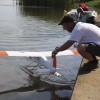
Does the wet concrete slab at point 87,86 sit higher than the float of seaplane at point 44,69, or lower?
higher

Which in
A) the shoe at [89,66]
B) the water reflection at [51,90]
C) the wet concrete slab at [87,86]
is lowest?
the water reflection at [51,90]

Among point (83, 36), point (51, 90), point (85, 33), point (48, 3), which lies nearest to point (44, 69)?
point (51, 90)

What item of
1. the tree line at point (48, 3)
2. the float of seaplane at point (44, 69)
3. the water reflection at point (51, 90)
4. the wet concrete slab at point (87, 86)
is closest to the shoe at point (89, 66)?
the wet concrete slab at point (87, 86)

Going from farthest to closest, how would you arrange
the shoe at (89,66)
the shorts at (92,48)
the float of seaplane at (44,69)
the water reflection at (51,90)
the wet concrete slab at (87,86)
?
the float of seaplane at (44,69), the shoe at (89,66), the water reflection at (51,90), the shorts at (92,48), the wet concrete slab at (87,86)

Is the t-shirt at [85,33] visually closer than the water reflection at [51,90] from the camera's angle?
Yes

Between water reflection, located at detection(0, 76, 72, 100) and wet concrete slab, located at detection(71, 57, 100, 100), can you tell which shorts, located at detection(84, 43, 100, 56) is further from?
water reflection, located at detection(0, 76, 72, 100)

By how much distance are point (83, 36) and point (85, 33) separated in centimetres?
12

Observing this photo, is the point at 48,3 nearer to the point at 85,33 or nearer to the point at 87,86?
the point at 85,33

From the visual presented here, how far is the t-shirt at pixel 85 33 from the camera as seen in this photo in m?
5.45

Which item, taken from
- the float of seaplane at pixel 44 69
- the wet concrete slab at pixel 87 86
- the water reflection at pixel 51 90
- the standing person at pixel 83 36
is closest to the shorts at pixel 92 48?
the standing person at pixel 83 36

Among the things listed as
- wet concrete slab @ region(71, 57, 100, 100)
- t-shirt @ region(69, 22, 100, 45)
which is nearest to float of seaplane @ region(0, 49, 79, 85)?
wet concrete slab @ region(71, 57, 100, 100)

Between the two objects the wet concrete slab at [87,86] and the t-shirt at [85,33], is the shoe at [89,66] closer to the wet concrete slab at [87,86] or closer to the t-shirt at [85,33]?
the wet concrete slab at [87,86]

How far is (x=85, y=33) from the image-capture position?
18.5ft

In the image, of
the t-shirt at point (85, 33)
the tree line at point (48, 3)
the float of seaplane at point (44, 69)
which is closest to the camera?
the t-shirt at point (85, 33)
